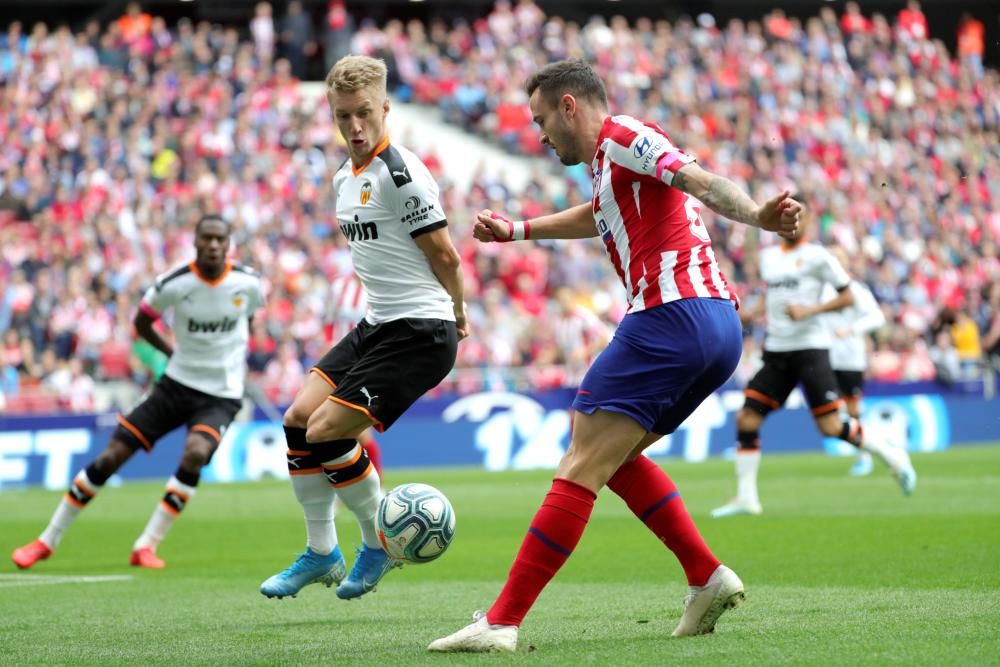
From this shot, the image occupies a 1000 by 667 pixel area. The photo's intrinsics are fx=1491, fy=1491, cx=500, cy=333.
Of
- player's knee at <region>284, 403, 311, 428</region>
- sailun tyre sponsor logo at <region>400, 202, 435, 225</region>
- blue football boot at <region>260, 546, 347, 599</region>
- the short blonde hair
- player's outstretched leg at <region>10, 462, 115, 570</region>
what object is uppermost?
the short blonde hair

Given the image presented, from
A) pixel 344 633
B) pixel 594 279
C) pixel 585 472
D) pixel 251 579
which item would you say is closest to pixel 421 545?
pixel 344 633

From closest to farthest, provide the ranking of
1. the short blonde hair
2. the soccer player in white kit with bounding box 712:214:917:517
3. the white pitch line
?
the short blonde hair, the white pitch line, the soccer player in white kit with bounding box 712:214:917:517

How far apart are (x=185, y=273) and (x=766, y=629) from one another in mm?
6483

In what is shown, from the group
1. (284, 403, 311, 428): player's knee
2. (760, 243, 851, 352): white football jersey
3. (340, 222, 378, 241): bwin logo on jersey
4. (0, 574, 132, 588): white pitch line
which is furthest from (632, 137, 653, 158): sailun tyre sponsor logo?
(760, 243, 851, 352): white football jersey

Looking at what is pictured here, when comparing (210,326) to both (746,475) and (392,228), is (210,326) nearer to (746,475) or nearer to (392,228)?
(392,228)

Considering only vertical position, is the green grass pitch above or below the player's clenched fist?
below

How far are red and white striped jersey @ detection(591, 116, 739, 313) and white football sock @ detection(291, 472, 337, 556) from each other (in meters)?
2.19

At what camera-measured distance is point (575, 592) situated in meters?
8.37

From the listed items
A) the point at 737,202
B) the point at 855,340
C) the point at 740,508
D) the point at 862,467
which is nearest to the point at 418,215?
the point at 737,202

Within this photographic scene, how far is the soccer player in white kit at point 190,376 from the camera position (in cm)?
1114

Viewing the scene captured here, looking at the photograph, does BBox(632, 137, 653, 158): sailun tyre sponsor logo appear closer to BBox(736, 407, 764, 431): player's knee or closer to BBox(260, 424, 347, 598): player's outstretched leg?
BBox(260, 424, 347, 598): player's outstretched leg

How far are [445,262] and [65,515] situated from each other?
5110 millimetres

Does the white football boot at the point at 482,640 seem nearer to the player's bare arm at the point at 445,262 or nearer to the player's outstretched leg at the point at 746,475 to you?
the player's bare arm at the point at 445,262

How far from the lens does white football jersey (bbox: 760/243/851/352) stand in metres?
13.8
